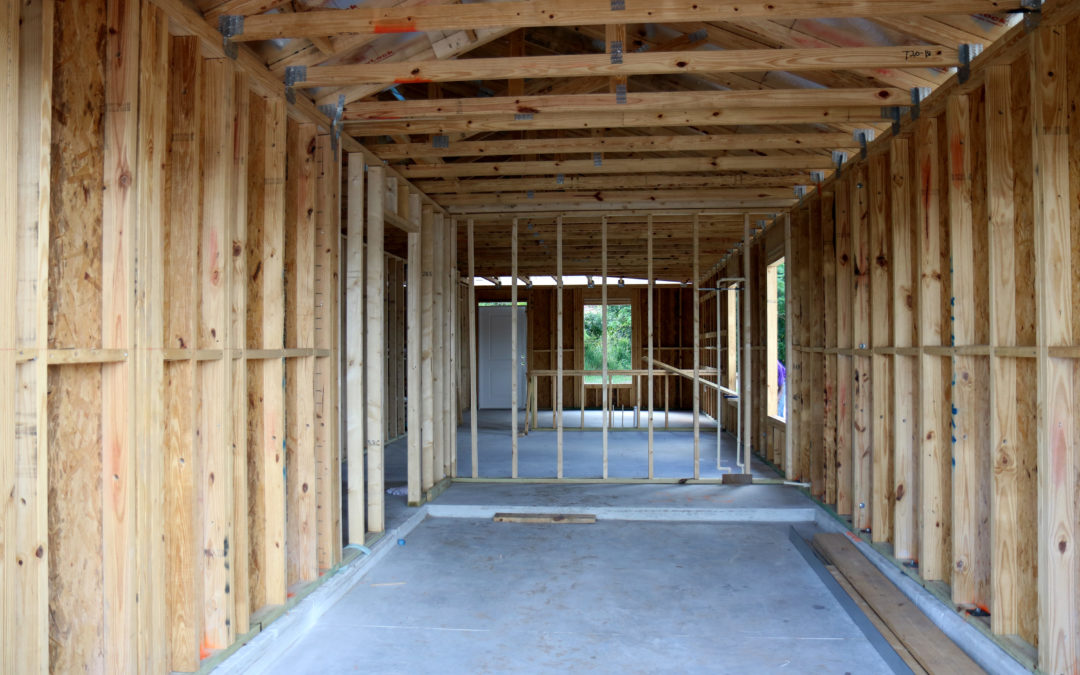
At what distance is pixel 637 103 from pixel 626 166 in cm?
152

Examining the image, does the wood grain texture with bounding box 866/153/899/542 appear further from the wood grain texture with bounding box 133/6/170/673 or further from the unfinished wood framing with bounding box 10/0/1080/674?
the wood grain texture with bounding box 133/6/170/673

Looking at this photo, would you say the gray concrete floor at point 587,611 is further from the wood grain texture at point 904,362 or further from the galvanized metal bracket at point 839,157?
the galvanized metal bracket at point 839,157

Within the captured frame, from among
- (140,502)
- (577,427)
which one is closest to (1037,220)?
(140,502)

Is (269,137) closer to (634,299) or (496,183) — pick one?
(496,183)

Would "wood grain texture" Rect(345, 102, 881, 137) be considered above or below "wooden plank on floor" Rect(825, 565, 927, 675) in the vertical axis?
above

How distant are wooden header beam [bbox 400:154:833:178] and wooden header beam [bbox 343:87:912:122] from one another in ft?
4.01

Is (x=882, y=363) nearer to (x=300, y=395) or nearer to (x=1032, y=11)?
(x=1032, y=11)

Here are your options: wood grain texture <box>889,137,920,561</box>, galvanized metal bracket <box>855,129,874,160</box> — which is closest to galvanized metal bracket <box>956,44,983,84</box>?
wood grain texture <box>889,137,920,561</box>

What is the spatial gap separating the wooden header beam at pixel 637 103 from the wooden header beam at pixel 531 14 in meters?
0.88

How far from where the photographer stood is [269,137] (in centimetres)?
369

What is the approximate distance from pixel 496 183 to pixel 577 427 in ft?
21.7

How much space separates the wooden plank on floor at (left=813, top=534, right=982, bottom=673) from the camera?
3.26 meters

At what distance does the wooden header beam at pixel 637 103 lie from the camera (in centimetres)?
418

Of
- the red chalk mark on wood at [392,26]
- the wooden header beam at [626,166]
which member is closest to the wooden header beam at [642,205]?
the wooden header beam at [626,166]
